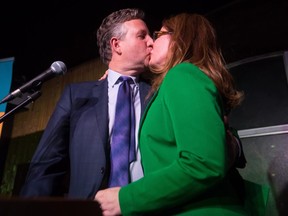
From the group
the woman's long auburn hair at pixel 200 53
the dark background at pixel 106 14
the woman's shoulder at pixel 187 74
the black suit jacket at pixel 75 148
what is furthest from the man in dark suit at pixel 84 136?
the dark background at pixel 106 14

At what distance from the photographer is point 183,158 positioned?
71 cm

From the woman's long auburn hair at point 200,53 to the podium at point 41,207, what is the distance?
61 cm

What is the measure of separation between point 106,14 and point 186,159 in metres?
2.25

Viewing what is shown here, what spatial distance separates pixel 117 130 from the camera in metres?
1.25

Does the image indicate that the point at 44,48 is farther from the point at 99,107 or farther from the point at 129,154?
the point at 129,154

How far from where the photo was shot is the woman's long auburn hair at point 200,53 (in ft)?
3.11

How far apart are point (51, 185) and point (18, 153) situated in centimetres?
248

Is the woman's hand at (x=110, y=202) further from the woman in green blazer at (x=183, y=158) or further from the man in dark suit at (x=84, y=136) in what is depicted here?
the man in dark suit at (x=84, y=136)

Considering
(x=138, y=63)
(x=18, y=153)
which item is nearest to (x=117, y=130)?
(x=138, y=63)

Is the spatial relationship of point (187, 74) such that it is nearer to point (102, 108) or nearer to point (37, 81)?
point (102, 108)

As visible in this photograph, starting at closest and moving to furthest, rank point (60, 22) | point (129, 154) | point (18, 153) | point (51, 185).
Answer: point (129, 154)
point (51, 185)
point (60, 22)
point (18, 153)

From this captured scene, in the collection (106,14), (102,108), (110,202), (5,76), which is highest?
(106,14)

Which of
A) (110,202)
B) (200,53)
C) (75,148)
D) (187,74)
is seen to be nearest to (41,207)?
(110,202)

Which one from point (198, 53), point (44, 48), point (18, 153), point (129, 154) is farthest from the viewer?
point (18, 153)
